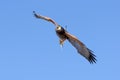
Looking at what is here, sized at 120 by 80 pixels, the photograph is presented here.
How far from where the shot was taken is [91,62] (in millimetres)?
30094

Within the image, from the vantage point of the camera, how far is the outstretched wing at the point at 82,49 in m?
28.2

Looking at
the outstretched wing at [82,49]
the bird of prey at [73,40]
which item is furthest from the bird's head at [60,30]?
the outstretched wing at [82,49]

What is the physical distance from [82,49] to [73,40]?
55.5 inches

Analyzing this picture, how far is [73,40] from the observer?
28359mm

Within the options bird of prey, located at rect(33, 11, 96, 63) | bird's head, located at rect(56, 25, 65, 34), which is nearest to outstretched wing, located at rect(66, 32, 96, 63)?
bird of prey, located at rect(33, 11, 96, 63)

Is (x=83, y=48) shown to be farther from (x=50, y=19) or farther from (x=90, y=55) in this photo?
(x=50, y=19)

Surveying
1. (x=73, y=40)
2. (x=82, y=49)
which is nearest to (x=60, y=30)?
(x=73, y=40)

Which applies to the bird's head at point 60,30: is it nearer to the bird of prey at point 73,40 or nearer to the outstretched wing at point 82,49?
the bird of prey at point 73,40

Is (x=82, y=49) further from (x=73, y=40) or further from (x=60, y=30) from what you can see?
(x=60, y=30)

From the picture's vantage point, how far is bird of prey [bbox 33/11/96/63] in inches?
1059

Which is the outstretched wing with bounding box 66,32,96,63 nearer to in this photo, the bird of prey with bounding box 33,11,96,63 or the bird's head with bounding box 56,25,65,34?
the bird of prey with bounding box 33,11,96,63

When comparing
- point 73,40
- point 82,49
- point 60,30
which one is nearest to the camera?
point 60,30

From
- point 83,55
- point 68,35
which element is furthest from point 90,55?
point 68,35

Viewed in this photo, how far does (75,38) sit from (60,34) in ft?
5.14
